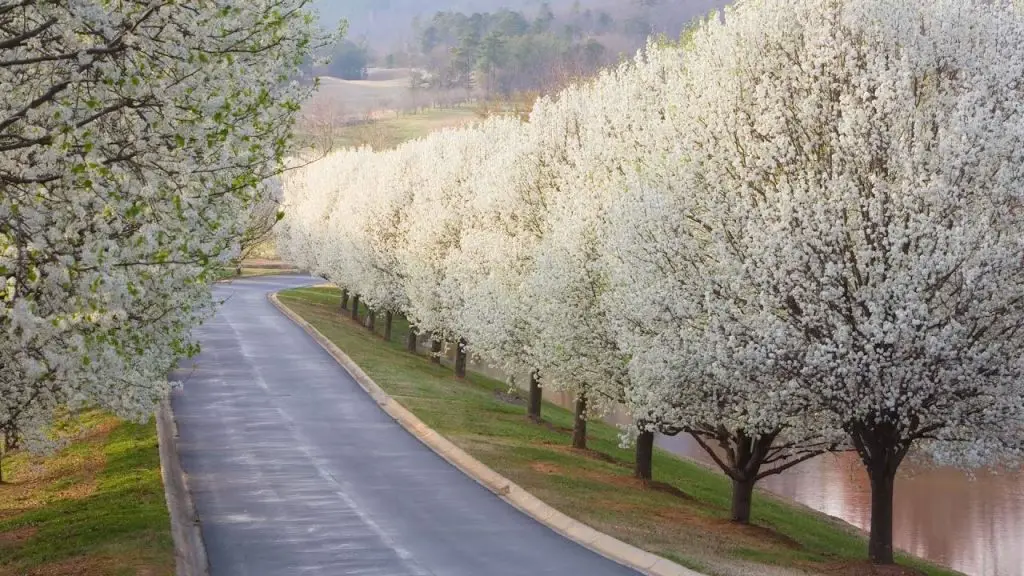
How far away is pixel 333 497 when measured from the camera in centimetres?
2541

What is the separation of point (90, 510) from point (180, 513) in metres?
2.35

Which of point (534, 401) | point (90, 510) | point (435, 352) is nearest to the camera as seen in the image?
point (90, 510)

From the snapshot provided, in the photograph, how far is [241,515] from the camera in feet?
76.8

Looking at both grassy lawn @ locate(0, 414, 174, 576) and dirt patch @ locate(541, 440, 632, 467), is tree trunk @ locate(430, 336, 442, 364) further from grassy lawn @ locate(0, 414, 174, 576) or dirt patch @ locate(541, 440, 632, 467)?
grassy lawn @ locate(0, 414, 174, 576)

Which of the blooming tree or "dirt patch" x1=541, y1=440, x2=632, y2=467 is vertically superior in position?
the blooming tree

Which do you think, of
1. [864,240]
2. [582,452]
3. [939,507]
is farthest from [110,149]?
[939,507]

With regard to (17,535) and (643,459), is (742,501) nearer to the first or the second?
(643,459)

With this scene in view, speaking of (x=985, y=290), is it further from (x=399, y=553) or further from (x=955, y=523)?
(x=955, y=523)

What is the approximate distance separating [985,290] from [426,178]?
51299mm

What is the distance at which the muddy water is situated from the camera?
120 feet

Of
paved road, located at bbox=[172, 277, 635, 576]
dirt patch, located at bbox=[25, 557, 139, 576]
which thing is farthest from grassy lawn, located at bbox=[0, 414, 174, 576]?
paved road, located at bbox=[172, 277, 635, 576]

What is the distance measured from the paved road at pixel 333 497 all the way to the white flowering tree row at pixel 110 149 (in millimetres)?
7781

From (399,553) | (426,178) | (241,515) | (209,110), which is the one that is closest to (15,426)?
(241,515)

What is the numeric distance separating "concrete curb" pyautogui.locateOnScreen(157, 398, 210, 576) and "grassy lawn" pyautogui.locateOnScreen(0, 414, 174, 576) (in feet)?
0.64
